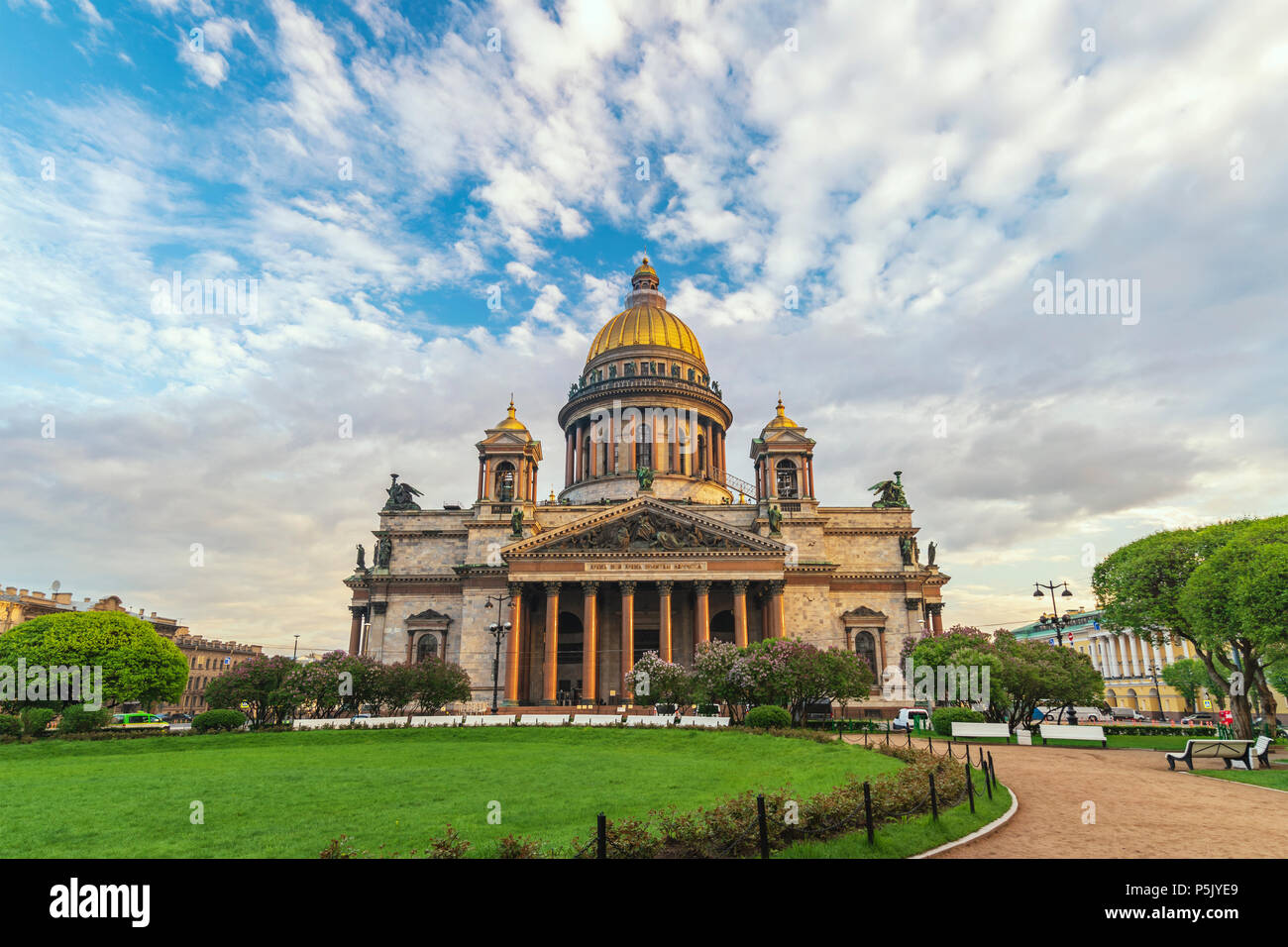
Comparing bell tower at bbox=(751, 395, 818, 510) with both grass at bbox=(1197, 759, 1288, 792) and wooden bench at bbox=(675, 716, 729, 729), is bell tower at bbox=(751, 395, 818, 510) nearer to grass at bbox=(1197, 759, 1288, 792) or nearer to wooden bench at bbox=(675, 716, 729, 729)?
wooden bench at bbox=(675, 716, 729, 729)

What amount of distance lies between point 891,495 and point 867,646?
1308 cm

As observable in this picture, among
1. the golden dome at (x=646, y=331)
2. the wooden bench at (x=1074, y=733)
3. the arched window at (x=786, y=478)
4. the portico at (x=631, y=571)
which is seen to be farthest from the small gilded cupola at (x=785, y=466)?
the wooden bench at (x=1074, y=733)

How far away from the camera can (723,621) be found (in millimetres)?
55156

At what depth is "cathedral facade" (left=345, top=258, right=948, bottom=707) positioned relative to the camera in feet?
164

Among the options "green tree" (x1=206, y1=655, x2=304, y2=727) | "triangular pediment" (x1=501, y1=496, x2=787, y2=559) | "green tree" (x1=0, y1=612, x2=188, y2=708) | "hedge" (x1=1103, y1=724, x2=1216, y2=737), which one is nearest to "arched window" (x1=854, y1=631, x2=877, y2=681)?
"triangular pediment" (x1=501, y1=496, x2=787, y2=559)

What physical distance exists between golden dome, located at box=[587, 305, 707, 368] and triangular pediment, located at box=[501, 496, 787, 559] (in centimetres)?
2452

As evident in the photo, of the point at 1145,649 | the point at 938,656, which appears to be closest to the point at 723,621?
the point at 938,656

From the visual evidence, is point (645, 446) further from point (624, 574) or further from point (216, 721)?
point (216, 721)

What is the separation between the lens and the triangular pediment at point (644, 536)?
50.2 metres

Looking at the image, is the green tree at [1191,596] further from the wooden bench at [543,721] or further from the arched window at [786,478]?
the wooden bench at [543,721]

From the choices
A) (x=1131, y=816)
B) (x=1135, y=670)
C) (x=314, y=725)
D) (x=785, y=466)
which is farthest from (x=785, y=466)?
(x=1135, y=670)

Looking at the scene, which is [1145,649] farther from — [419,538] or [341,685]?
[341,685]

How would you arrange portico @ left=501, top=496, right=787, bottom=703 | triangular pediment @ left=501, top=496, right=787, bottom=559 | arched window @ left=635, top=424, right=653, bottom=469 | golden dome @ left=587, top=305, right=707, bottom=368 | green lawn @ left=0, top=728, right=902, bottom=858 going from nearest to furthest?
green lawn @ left=0, top=728, right=902, bottom=858 < portico @ left=501, top=496, right=787, bottom=703 < triangular pediment @ left=501, top=496, right=787, bottom=559 < arched window @ left=635, top=424, right=653, bottom=469 < golden dome @ left=587, top=305, right=707, bottom=368

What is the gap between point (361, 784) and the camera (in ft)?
57.3
